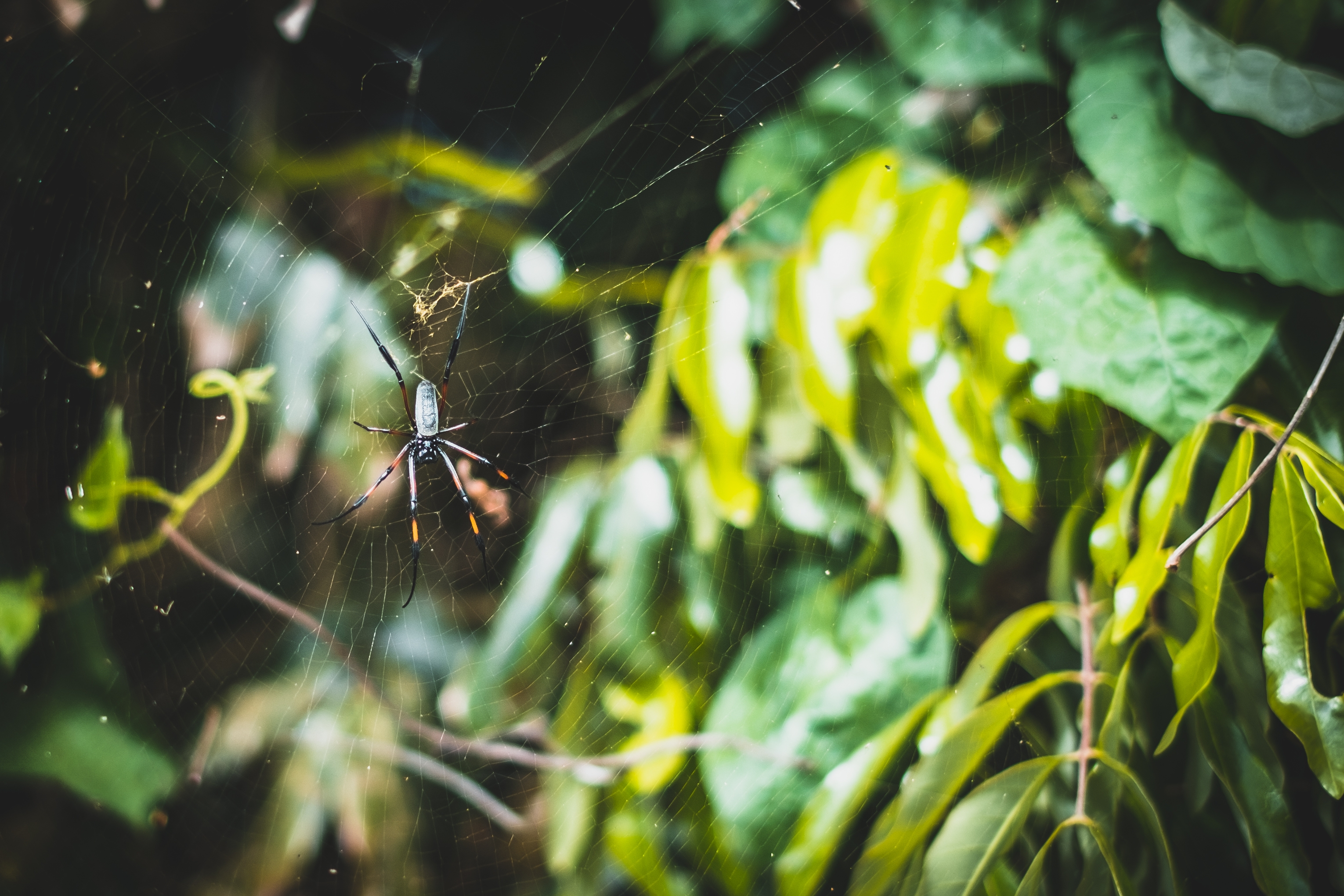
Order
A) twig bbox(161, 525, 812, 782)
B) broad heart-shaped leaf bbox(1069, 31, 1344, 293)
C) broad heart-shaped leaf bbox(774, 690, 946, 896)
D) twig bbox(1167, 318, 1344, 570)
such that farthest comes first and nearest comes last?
twig bbox(161, 525, 812, 782) → broad heart-shaped leaf bbox(774, 690, 946, 896) → broad heart-shaped leaf bbox(1069, 31, 1344, 293) → twig bbox(1167, 318, 1344, 570)

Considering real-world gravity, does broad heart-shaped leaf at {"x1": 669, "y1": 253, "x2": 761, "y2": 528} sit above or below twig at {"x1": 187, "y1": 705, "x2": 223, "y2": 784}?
above

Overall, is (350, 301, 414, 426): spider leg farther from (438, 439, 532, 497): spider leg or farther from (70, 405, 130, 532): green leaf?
(70, 405, 130, 532): green leaf

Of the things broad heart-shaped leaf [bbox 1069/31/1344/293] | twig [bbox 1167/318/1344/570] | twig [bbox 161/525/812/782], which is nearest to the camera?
twig [bbox 1167/318/1344/570]

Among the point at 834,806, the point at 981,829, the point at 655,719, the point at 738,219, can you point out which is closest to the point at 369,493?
the point at 655,719

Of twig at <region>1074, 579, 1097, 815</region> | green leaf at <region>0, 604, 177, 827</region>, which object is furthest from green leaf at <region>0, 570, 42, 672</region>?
twig at <region>1074, 579, 1097, 815</region>

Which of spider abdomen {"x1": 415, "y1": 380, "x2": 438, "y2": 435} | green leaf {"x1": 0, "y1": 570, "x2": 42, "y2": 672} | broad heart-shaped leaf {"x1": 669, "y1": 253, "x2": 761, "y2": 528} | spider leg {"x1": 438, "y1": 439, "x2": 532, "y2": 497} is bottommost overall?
spider leg {"x1": 438, "y1": 439, "x2": 532, "y2": 497}

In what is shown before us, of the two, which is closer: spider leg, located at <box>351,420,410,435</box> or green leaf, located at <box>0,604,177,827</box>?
green leaf, located at <box>0,604,177,827</box>

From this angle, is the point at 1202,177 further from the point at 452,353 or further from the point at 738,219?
the point at 452,353

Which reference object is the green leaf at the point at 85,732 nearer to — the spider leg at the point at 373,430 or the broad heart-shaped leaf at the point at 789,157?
the spider leg at the point at 373,430
